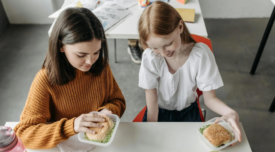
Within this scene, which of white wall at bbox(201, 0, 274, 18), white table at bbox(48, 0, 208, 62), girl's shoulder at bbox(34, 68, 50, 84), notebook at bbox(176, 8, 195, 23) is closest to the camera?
girl's shoulder at bbox(34, 68, 50, 84)

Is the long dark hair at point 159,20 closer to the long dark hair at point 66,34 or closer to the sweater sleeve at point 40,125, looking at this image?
the long dark hair at point 66,34

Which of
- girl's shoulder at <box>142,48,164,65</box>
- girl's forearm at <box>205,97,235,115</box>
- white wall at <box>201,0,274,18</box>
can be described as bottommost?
white wall at <box>201,0,274,18</box>

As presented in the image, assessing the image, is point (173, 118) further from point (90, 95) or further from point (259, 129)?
point (259, 129)

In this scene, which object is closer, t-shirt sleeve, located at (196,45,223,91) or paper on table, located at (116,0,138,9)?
t-shirt sleeve, located at (196,45,223,91)

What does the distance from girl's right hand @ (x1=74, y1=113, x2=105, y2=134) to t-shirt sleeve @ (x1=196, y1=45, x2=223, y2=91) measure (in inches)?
21.5

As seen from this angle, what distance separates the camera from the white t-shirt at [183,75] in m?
1.16

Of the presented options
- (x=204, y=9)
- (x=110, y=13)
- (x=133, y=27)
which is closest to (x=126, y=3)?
(x=110, y=13)

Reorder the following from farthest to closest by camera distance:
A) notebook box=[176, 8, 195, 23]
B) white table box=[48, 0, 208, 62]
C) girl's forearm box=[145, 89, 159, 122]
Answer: notebook box=[176, 8, 195, 23], white table box=[48, 0, 208, 62], girl's forearm box=[145, 89, 159, 122]

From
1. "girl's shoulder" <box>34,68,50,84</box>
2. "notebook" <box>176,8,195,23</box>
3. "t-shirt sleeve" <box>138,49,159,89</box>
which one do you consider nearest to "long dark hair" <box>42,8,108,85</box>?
"girl's shoulder" <box>34,68,50,84</box>

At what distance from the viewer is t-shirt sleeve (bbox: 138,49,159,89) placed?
46.7 inches

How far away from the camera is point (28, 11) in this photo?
3031 mm

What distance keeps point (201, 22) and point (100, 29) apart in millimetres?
994

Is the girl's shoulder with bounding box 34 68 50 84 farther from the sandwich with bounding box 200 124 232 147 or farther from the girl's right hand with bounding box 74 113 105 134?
the sandwich with bounding box 200 124 232 147

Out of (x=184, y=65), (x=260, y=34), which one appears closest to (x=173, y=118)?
(x=184, y=65)
